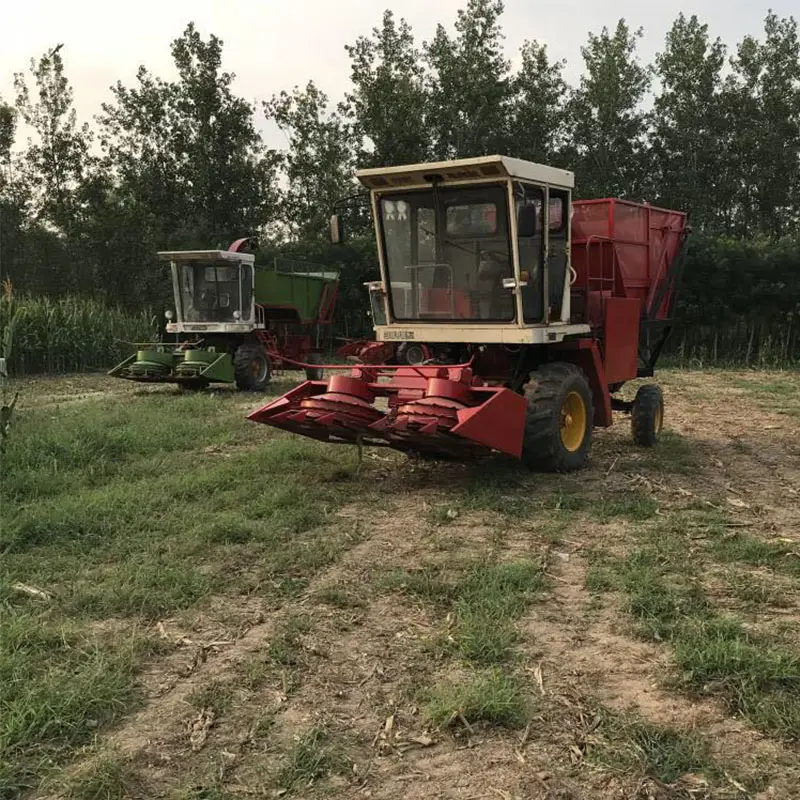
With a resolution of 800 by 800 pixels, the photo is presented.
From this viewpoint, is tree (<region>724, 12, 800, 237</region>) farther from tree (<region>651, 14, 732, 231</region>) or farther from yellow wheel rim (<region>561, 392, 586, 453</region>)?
yellow wheel rim (<region>561, 392, 586, 453</region>)

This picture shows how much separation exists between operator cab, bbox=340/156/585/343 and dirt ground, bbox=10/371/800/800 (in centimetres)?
227

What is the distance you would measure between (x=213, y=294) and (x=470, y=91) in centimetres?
1870

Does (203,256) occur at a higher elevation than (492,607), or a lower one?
higher

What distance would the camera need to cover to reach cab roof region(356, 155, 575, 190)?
6367 mm

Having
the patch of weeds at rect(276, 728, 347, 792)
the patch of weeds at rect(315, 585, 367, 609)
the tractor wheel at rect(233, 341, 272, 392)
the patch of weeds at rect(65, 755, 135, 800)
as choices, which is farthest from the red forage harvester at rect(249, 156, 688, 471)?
the tractor wheel at rect(233, 341, 272, 392)

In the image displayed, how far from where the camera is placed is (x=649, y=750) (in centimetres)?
261

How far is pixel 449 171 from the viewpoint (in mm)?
6602

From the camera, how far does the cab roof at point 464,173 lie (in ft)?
20.9

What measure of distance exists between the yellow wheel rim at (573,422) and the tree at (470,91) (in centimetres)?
2276

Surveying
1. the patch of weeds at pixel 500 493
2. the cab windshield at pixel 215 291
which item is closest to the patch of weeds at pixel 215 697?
the patch of weeds at pixel 500 493

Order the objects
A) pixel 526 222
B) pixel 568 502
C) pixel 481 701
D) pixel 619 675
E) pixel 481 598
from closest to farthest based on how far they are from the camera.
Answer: pixel 481 701 → pixel 619 675 → pixel 481 598 → pixel 568 502 → pixel 526 222

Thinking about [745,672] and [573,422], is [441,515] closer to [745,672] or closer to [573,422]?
[573,422]

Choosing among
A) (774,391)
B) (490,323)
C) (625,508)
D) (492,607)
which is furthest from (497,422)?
(774,391)

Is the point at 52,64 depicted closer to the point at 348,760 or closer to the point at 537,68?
the point at 537,68
